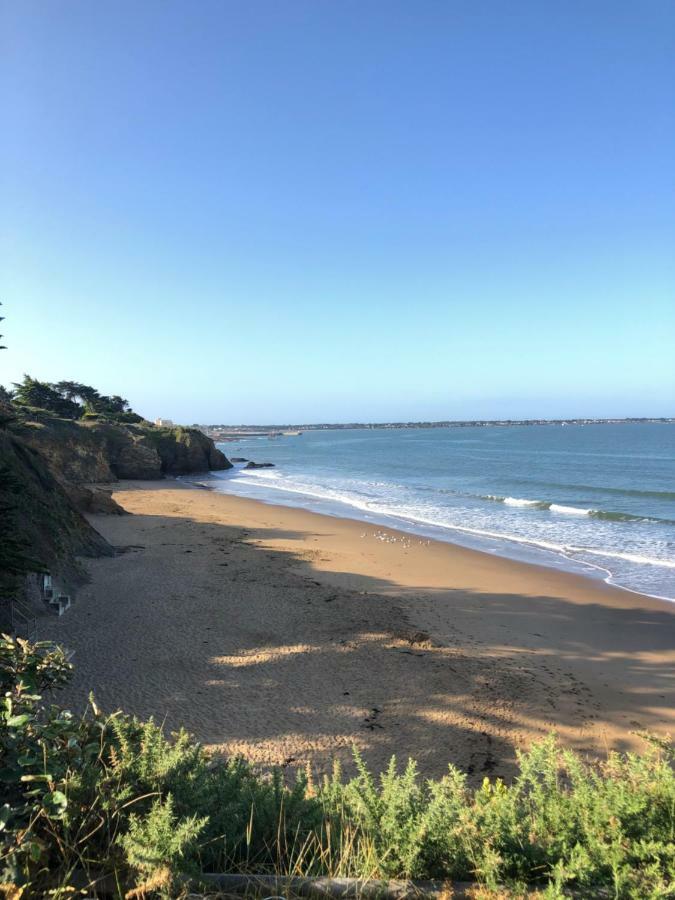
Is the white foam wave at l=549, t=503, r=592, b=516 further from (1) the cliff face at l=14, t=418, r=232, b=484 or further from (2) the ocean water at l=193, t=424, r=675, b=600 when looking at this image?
(1) the cliff face at l=14, t=418, r=232, b=484

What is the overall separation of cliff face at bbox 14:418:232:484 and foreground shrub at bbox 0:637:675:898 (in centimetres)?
2300

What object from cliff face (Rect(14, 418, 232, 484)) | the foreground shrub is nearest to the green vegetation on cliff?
cliff face (Rect(14, 418, 232, 484))

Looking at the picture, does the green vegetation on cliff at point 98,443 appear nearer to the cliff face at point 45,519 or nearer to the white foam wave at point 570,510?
the cliff face at point 45,519

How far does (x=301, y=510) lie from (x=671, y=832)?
926 inches

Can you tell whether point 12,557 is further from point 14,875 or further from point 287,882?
point 287,882

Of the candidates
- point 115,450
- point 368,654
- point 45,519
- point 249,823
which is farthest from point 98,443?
point 249,823

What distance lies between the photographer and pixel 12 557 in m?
5.91

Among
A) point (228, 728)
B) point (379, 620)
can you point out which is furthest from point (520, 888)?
point (379, 620)

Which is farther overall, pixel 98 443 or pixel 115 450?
pixel 115 450

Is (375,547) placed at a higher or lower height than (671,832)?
lower

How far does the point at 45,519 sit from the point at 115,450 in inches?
1167

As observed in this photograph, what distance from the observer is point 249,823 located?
9.39 feet

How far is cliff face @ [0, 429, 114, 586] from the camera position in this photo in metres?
10.0

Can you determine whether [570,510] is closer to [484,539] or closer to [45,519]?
[484,539]
